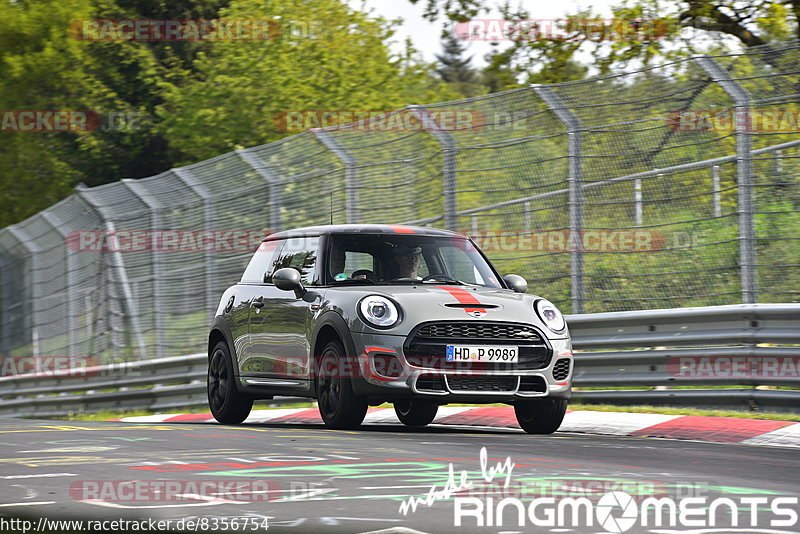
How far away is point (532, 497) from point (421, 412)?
536 centimetres

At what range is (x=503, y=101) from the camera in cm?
1309

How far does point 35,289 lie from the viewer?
22328 mm

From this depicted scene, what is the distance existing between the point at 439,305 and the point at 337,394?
3.44 ft

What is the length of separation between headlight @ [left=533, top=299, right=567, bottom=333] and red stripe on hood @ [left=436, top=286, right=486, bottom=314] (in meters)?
0.50

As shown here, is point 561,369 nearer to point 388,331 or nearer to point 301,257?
point 388,331

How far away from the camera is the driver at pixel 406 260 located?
10.8 meters

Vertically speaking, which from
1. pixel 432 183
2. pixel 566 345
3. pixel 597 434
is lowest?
pixel 597 434

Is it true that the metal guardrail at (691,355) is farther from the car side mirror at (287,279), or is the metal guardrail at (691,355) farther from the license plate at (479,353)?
the car side mirror at (287,279)

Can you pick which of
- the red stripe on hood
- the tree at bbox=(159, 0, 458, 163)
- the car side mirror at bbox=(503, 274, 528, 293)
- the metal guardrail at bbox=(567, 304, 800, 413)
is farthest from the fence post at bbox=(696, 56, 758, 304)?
the tree at bbox=(159, 0, 458, 163)

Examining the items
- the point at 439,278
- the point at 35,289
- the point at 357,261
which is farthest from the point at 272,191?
the point at 35,289

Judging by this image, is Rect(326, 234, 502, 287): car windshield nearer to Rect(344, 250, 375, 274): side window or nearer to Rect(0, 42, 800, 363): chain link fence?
Rect(344, 250, 375, 274): side window

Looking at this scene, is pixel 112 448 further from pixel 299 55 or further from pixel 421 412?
pixel 299 55

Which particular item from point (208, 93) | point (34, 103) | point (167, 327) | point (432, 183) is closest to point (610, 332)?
point (432, 183)

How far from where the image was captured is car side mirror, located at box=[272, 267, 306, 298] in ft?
34.6
